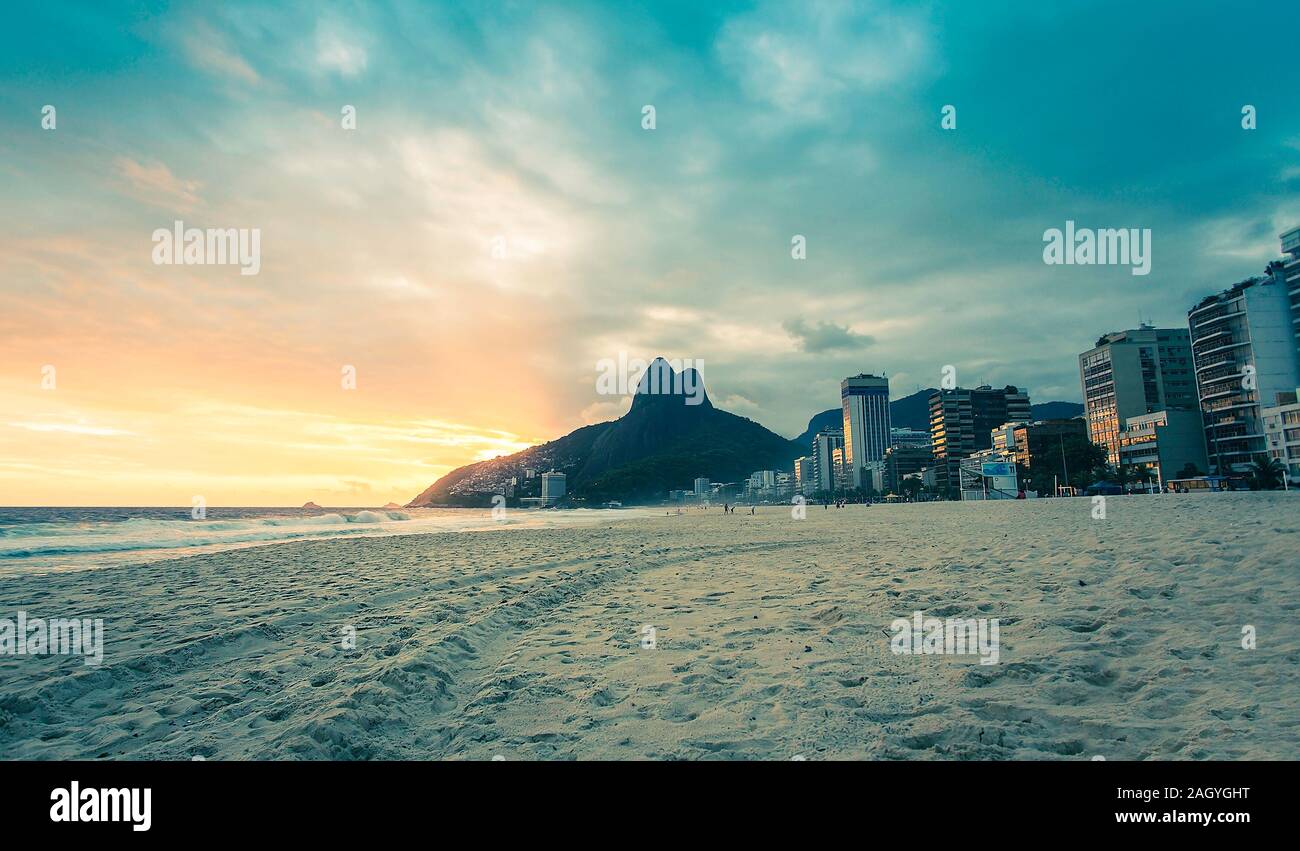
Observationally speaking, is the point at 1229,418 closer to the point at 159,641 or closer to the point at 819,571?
the point at 819,571

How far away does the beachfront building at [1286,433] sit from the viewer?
287 ft

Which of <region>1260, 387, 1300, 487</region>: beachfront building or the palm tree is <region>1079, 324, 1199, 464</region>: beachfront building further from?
the palm tree

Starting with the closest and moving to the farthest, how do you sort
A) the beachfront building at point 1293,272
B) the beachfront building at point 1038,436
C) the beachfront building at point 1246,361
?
the beachfront building at point 1293,272, the beachfront building at point 1246,361, the beachfront building at point 1038,436

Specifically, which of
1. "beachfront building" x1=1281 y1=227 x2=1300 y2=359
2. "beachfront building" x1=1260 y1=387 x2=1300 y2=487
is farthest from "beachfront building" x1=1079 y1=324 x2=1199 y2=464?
"beachfront building" x1=1260 y1=387 x2=1300 y2=487

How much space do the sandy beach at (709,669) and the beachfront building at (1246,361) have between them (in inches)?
5092

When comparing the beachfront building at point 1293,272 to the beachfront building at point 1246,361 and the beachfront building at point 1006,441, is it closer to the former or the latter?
the beachfront building at point 1246,361

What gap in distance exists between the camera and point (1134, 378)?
143 meters

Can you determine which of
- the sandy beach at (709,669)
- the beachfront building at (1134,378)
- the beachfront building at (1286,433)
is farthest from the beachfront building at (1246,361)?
the sandy beach at (709,669)

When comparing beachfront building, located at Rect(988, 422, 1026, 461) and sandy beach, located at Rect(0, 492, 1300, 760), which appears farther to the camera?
beachfront building, located at Rect(988, 422, 1026, 461)

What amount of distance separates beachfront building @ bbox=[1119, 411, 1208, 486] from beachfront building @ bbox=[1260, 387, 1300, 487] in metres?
21.3

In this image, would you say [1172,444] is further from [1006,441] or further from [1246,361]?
[1006,441]

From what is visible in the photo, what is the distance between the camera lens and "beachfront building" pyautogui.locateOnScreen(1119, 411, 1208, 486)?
11631 cm
